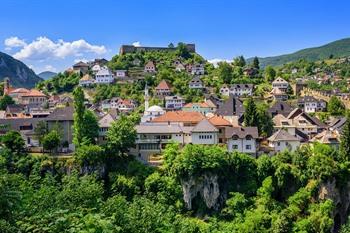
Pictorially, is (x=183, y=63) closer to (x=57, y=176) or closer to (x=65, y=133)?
(x=65, y=133)

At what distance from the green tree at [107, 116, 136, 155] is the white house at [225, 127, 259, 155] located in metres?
11.0

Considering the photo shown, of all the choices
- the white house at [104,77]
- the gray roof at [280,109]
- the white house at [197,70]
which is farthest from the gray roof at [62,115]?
the white house at [197,70]

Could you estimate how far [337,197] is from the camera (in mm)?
45250

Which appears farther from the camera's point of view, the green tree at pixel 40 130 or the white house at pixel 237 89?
the white house at pixel 237 89

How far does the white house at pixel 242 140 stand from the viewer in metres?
48.3

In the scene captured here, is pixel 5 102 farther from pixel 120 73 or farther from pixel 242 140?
pixel 242 140

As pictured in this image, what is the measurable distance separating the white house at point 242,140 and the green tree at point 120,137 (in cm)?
1100

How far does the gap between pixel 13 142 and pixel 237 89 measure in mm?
52702

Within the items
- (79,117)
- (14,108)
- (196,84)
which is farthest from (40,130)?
(196,84)

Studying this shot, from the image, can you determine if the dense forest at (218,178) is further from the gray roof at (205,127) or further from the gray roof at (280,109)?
the gray roof at (280,109)

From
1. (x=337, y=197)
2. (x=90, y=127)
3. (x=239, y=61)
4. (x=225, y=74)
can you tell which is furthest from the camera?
Answer: (x=239, y=61)

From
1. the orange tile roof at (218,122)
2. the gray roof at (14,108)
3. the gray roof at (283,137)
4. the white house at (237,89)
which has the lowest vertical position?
the gray roof at (283,137)

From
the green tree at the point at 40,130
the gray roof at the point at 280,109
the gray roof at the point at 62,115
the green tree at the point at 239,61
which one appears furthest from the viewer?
the green tree at the point at 239,61

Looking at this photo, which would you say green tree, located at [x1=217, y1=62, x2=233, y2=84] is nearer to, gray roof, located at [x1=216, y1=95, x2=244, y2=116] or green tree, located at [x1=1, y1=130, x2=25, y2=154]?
gray roof, located at [x1=216, y1=95, x2=244, y2=116]
